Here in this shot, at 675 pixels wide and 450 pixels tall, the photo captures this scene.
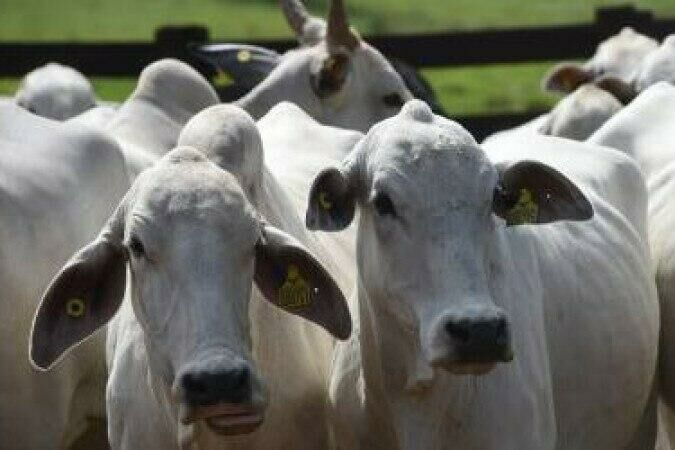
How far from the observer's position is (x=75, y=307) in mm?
8172

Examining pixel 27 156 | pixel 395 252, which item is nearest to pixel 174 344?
pixel 395 252

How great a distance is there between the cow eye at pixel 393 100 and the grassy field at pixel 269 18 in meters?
11.7

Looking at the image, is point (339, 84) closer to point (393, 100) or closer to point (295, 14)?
point (393, 100)

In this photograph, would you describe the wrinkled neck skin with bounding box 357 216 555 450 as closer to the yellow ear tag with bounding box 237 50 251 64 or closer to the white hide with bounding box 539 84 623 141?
the white hide with bounding box 539 84 623 141

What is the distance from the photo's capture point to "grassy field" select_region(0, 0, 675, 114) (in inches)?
1065

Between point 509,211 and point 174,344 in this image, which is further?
point 509,211

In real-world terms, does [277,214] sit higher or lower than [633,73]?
higher

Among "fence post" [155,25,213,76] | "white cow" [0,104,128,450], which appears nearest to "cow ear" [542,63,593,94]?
"fence post" [155,25,213,76]

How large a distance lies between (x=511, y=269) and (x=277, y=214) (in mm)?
830

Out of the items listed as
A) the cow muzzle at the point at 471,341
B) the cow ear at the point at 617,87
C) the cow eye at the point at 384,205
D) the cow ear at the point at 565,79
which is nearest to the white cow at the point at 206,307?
the cow eye at the point at 384,205

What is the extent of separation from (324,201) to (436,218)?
0.44 m

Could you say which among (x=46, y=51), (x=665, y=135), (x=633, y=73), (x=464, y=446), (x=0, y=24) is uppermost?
(x=464, y=446)

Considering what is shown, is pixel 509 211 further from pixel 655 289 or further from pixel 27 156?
pixel 27 156

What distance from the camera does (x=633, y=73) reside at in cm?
1420
